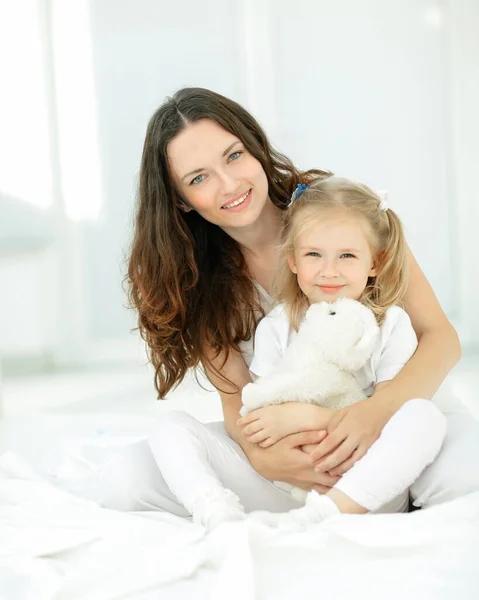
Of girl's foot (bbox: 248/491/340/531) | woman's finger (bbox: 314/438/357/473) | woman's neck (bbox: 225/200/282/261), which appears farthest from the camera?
woman's neck (bbox: 225/200/282/261)

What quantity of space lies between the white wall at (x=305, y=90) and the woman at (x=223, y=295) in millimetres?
2169

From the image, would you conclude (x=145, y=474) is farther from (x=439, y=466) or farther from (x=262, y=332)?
(x=439, y=466)

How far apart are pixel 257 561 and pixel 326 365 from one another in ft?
1.62

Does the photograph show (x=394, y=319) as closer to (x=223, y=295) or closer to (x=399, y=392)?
(x=399, y=392)

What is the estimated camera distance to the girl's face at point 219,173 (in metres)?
1.79

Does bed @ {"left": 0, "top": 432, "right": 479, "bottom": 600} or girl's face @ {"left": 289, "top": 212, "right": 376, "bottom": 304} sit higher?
girl's face @ {"left": 289, "top": 212, "right": 376, "bottom": 304}

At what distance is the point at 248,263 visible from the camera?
2.00m

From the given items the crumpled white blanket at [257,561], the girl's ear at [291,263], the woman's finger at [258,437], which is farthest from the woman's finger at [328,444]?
the girl's ear at [291,263]

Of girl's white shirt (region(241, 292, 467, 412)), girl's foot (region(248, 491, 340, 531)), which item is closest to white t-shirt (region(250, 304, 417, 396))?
girl's white shirt (region(241, 292, 467, 412))

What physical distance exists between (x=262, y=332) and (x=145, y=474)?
0.37m

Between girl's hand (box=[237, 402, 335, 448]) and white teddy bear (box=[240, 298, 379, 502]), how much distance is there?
2 centimetres

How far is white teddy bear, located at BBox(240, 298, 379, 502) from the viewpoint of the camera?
1516 millimetres

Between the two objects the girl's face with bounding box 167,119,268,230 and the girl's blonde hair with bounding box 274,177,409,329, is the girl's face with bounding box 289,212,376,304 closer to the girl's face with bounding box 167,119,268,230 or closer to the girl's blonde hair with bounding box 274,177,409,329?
the girl's blonde hair with bounding box 274,177,409,329

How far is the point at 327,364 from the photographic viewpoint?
1.53m
